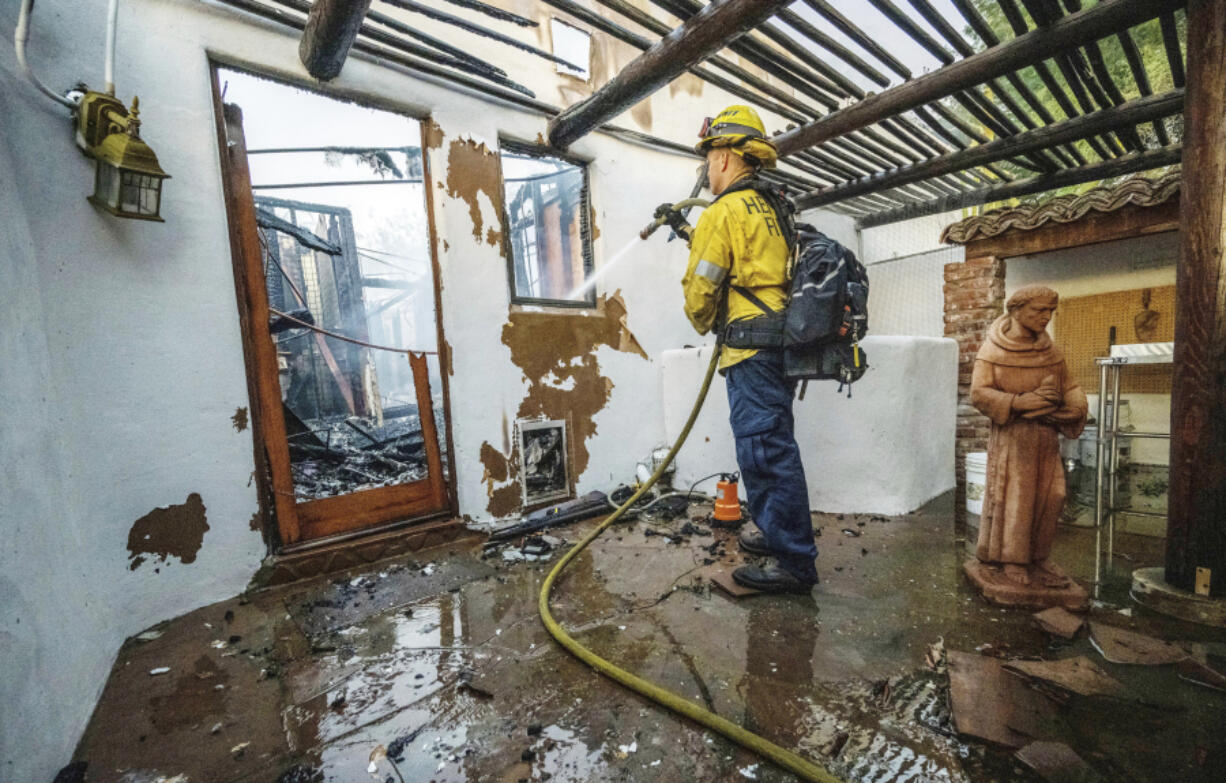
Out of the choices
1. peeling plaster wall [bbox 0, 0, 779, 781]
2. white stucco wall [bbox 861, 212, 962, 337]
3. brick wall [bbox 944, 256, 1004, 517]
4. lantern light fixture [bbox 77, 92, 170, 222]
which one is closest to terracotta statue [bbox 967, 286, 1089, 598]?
brick wall [bbox 944, 256, 1004, 517]

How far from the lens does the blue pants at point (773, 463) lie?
2.62 meters

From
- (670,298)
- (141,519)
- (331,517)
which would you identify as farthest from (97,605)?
(670,298)

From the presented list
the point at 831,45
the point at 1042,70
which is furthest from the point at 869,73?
the point at 1042,70

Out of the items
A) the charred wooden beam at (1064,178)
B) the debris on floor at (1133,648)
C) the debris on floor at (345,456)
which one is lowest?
the debris on floor at (1133,648)

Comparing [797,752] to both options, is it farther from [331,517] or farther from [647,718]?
[331,517]

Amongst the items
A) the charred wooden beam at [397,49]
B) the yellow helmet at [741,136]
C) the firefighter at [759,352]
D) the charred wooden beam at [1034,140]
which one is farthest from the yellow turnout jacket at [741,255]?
the charred wooden beam at [1034,140]

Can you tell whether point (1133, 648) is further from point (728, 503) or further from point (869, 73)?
point (869, 73)

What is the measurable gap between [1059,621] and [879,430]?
6.20 feet

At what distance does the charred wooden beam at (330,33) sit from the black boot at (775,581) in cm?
382

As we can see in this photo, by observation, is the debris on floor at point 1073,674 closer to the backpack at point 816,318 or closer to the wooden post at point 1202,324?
the wooden post at point 1202,324

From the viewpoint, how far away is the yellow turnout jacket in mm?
2666

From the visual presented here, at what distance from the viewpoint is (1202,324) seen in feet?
7.79

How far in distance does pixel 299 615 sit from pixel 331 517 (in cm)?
83

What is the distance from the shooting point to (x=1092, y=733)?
1567mm
